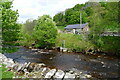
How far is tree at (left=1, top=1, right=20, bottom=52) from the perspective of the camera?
1334 centimetres

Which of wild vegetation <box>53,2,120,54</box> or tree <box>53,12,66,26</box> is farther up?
tree <box>53,12,66,26</box>

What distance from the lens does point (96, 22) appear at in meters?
25.8

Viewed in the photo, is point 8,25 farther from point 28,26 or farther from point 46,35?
point 28,26

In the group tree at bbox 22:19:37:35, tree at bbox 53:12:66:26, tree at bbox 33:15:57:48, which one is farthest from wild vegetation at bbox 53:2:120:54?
tree at bbox 53:12:66:26

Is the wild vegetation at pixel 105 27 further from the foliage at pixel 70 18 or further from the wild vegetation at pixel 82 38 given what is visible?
the foliage at pixel 70 18

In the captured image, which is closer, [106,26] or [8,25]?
[8,25]

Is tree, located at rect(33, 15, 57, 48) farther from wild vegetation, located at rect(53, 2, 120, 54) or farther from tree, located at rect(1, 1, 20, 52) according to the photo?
tree, located at rect(1, 1, 20, 52)

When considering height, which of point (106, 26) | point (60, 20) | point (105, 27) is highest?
point (60, 20)

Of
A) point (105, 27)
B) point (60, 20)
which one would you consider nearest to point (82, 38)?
point (105, 27)

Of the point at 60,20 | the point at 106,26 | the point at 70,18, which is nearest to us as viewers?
the point at 106,26

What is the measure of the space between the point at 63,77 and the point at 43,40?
1955cm

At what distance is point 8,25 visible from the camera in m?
13.5

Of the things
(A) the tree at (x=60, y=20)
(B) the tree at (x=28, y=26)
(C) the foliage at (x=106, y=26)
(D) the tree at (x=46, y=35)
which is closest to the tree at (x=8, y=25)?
(C) the foliage at (x=106, y=26)

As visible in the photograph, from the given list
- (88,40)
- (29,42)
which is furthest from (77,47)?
(29,42)
